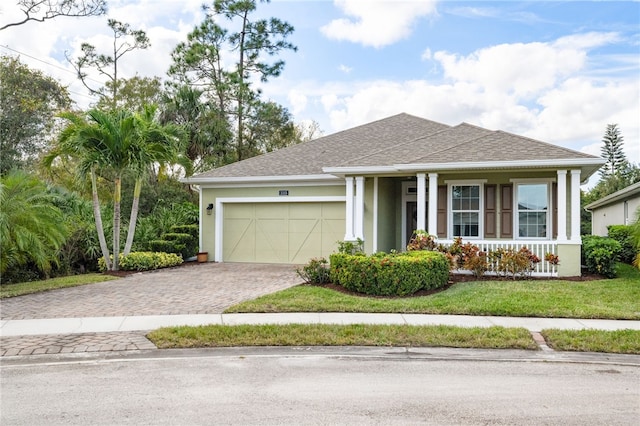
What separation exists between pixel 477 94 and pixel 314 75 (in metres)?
8.64

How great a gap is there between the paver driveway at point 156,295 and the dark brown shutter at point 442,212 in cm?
447

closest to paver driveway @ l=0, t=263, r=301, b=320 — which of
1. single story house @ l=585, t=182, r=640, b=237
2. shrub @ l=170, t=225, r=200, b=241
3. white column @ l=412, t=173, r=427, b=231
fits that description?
shrub @ l=170, t=225, r=200, b=241

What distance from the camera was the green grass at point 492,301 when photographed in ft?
28.3

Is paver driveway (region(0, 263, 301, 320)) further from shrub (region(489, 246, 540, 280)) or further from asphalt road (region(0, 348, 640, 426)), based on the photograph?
shrub (region(489, 246, 540, 280))

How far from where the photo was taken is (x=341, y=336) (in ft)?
23.1

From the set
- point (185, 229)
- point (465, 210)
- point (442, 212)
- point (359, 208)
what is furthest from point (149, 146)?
point (465, 210)

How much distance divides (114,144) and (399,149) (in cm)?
854

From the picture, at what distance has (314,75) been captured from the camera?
87.2 ft

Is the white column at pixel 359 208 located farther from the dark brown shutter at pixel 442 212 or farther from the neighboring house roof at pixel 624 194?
the neighboring house roof at pixel 624 194

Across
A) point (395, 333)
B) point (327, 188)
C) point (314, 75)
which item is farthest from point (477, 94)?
point (395, 333)

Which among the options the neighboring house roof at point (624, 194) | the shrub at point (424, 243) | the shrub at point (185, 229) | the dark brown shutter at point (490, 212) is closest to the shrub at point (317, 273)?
the shrub at point (424, 243)

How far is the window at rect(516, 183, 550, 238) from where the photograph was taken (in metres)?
13.8

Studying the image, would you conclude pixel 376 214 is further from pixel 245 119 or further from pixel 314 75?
pixel 245 119

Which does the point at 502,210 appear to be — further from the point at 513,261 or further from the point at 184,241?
the point at 184,241
